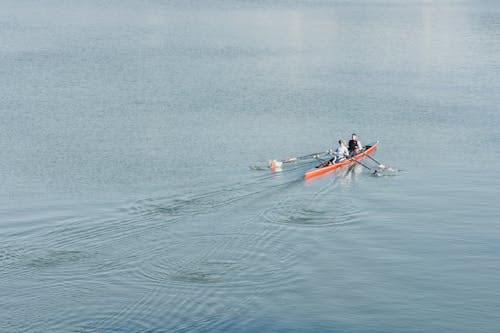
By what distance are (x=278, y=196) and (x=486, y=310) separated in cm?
1631

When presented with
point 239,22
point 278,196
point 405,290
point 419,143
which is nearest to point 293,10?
point 239,22

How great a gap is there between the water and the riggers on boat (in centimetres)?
80

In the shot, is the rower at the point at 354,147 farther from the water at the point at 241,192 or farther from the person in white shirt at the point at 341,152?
the water at the point at 241,192

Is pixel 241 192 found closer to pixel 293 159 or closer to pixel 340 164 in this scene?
pixel 293 159

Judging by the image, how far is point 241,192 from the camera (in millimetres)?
50281

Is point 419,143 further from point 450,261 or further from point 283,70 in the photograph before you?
point 283,70

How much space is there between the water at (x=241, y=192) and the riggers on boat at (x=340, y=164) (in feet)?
2.64

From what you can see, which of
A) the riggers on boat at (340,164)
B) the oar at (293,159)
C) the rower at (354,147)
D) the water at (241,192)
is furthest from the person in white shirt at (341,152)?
the water at (241,192)

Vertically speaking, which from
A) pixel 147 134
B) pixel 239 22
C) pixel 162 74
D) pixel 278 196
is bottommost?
pixel 278 196

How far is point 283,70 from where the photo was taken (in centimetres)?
9625

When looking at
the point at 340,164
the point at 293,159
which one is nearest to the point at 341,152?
the point at 340,164

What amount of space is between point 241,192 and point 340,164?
10.6 m

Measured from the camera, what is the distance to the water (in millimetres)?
36625

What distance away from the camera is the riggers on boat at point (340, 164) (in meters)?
54.6
